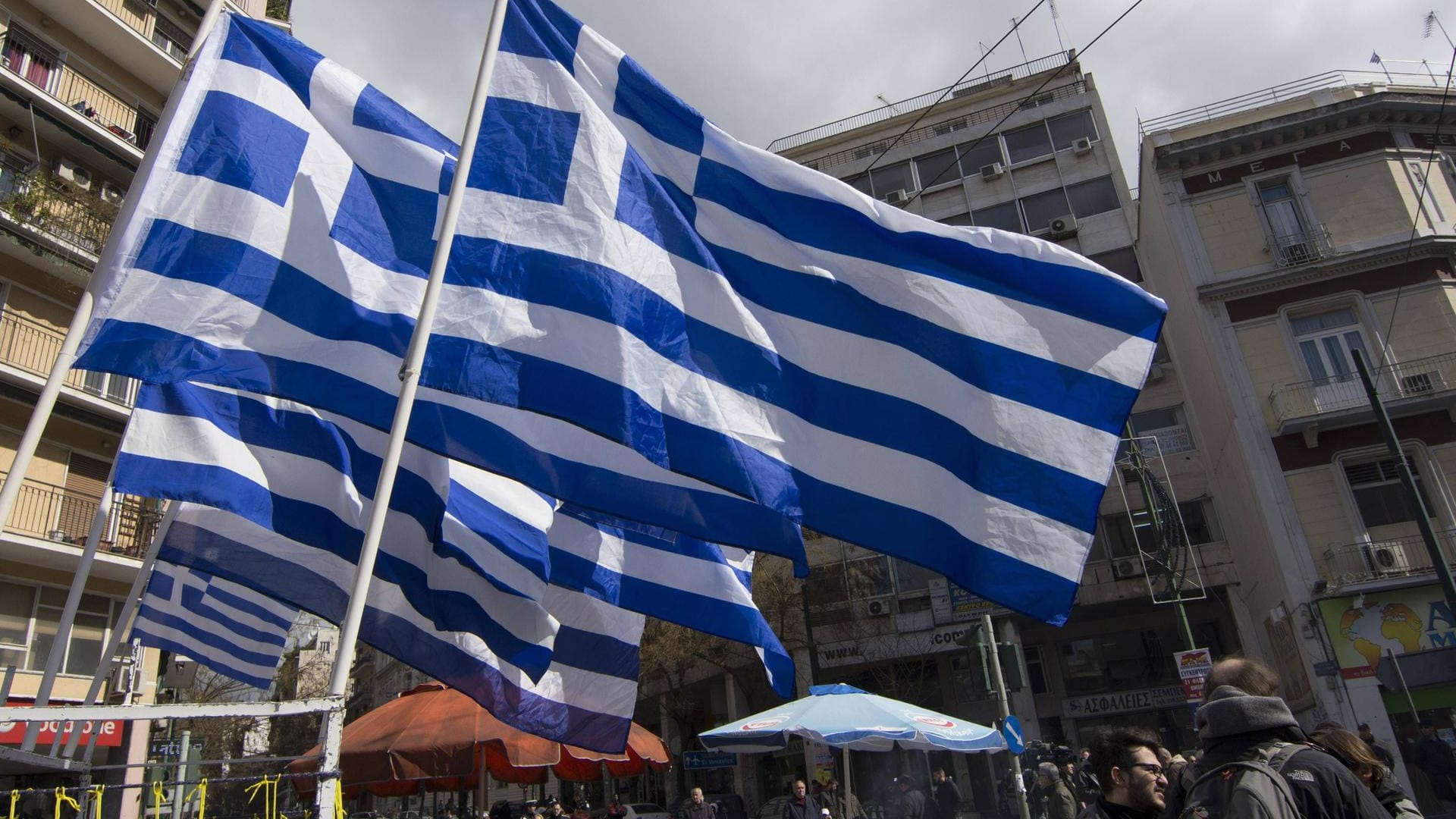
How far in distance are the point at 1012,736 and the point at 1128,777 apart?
34.8 feet

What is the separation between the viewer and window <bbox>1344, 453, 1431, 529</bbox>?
2212 cm

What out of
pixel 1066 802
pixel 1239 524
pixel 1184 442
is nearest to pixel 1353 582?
pixel 1239 524

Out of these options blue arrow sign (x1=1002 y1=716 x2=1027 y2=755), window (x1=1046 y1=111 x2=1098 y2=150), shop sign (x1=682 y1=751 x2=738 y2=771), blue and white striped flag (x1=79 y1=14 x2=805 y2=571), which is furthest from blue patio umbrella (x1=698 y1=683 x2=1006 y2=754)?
window (x1=1046 y1=111 x2=1098 y2=150)

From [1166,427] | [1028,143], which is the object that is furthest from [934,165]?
[1166,427]

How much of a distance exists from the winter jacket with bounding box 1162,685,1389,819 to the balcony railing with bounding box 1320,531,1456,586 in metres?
22.5

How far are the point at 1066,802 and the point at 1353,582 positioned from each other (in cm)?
1481

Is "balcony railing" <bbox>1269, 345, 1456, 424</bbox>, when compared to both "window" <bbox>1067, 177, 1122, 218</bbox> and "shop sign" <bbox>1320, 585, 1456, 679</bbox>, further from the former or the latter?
"window" <bbox>1067, 177, 1122, 218</bbox>

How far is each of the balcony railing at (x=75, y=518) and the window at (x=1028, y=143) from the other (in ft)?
94.6

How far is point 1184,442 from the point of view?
29.6 meters

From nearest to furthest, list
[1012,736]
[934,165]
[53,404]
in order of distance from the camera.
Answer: [53,404], [1012,736], [934,165]

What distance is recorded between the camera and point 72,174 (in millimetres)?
20781

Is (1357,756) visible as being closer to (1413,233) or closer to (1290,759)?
(1290,759)

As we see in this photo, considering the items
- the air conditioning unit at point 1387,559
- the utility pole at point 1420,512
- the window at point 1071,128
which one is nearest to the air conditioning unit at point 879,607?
the air conditioning unit at point 1387,559

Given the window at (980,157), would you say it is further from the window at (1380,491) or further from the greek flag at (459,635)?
the greek flag at (459,635)
